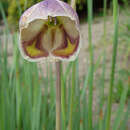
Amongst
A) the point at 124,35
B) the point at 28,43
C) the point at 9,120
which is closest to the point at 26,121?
the point at 9,120

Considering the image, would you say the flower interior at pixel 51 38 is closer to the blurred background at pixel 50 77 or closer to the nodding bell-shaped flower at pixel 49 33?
the nodding bell-shaped flower at pixel 49 33

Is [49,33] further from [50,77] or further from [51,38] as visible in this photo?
[50,77]

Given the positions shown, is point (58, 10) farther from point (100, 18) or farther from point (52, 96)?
point (100, 18)

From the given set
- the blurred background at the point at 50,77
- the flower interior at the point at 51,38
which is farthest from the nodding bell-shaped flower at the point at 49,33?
the blurred background at the point at 50,77

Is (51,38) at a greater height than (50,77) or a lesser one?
greater

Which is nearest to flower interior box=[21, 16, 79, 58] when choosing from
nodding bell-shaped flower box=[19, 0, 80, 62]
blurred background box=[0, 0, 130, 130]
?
nodding bell-shaped flower box=[19, 0, 80, 62]

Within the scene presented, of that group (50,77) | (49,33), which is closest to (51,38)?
(49,33)

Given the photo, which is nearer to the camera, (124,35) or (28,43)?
(28,43)

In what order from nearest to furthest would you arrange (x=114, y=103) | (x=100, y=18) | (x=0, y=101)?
(x=0, y=101), (x=114, y=103), (x=100, y=18)
